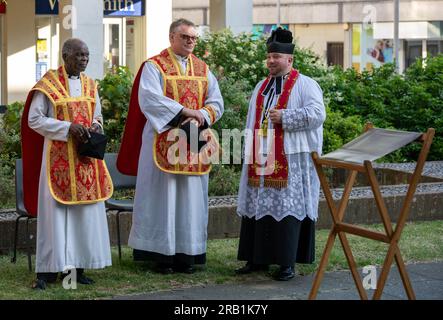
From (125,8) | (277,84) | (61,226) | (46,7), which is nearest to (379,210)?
(277,84)

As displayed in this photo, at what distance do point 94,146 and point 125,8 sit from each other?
17.5 m

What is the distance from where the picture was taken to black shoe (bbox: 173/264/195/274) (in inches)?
367

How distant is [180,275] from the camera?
9234 mm

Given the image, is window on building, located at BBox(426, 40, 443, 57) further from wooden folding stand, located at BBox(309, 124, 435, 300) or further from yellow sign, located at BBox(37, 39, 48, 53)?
wooden folding stand, located at BBox(309, 124, 435, 300)

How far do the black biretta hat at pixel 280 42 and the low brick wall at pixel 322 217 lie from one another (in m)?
2.20

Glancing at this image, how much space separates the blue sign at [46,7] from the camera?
2355cm

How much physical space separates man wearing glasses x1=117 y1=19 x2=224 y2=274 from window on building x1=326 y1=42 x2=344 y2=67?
31949 millimetres

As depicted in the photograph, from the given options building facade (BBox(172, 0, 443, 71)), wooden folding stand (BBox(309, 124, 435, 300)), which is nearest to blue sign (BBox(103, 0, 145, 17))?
building facade (BBox(172, 0, 443, 71))

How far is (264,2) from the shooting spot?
42.2 m

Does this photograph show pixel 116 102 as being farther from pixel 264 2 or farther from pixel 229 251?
pixel 264 2

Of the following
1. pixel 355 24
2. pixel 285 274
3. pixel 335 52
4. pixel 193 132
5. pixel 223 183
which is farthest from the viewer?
pixel 335 52

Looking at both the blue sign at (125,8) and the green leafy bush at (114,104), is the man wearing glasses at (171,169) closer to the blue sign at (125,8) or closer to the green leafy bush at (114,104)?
the green leafy bush at (114,104)

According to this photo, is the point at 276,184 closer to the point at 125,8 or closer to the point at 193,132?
the point at 193,132
